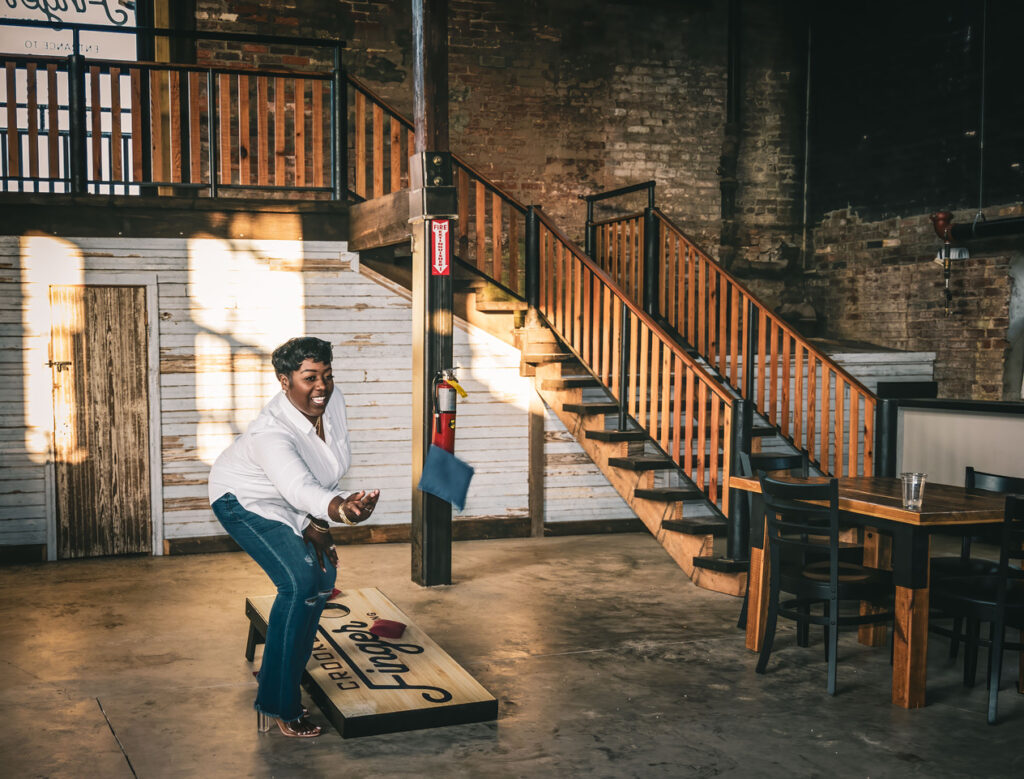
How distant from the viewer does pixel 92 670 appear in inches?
201

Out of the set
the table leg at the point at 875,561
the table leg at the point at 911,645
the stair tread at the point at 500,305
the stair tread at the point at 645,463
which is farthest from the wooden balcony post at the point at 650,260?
the table leg at the point at 911,645

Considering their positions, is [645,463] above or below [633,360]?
below

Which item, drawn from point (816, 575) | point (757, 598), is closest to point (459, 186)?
point (757, 598)

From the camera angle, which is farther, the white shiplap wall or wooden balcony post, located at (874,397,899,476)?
the white shiplap wall

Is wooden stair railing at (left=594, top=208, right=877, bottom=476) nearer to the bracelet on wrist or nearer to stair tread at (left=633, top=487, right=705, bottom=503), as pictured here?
stair tread at (left=633, top=487, right=705, bottom=503)

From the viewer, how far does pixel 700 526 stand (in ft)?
22.0

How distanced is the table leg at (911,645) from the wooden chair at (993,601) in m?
0.19

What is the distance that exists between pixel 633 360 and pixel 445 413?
1514 millimetres

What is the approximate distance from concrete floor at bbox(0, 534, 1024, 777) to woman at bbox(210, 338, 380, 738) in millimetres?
489

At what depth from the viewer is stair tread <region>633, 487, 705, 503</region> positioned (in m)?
6.88

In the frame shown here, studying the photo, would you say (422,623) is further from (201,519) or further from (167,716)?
(201,519)

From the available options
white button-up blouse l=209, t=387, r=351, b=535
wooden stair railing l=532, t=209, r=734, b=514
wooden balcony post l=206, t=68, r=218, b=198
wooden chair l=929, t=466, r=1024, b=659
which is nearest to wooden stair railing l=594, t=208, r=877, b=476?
wooden stair railing l=532, t=209, r=734, b=514

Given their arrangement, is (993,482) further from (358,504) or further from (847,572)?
(358,504)

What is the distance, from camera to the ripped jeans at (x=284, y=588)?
3848 millimetres
